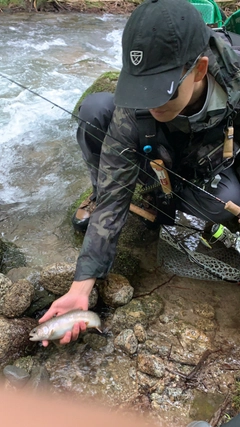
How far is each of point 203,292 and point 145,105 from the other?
1.83m

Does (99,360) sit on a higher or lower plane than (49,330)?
lower

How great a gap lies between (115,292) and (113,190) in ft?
2.72

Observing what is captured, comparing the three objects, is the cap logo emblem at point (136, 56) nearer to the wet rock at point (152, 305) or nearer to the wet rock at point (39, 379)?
the wet rock at point (152, 305)

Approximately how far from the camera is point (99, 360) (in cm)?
Answer: 287

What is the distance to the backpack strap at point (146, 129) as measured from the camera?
276cm

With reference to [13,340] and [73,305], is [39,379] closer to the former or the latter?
[13,340]

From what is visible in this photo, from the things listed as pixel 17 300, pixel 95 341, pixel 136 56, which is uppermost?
pixel 136 56

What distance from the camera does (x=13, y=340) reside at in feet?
9.16

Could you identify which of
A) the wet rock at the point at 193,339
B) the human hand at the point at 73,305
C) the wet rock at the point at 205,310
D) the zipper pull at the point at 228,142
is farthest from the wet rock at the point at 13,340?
the zipper pull at the point at 228,142

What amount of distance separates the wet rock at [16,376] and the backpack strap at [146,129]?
1.75 m

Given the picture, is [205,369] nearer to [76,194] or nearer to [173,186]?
[173,186]

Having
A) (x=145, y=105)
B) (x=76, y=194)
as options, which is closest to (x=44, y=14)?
(x=76, y=194)

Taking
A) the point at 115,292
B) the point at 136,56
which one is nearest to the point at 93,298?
the point at 115,292

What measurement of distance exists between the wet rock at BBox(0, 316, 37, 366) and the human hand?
31 cm
